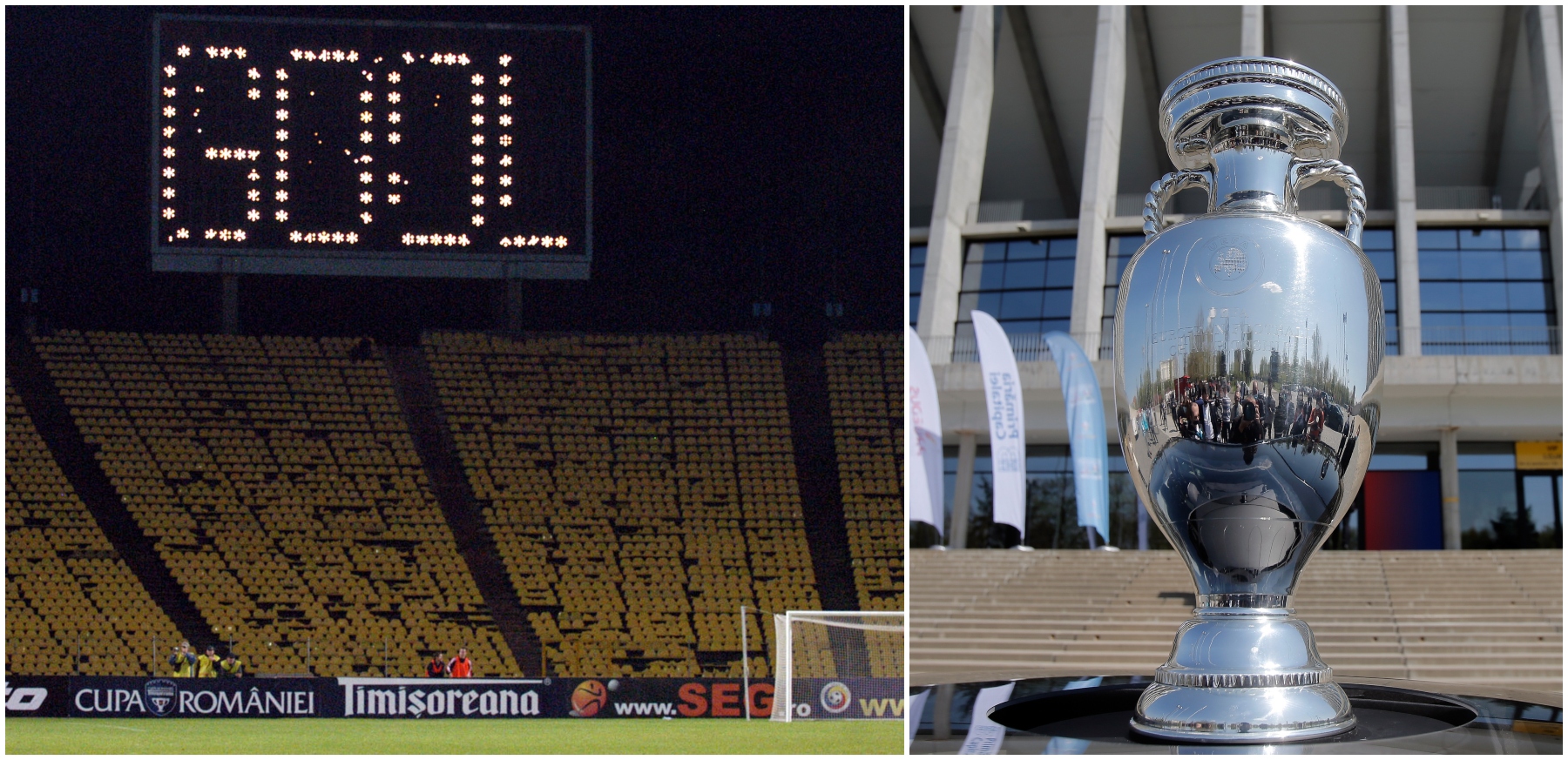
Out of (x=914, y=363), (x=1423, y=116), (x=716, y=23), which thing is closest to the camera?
(x=716, y=23)

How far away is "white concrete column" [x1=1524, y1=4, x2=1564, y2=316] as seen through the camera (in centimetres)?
1922

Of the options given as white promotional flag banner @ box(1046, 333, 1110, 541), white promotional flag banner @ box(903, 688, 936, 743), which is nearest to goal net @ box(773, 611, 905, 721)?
white promotional flag banner @ box(1046, 333, 1110, 541)

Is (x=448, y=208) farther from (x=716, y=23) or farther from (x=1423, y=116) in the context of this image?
(x=1423, y=116)

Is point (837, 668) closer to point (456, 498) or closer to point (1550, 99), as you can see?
point (456, 498)

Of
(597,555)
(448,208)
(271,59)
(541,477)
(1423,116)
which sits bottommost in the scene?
(597,555)

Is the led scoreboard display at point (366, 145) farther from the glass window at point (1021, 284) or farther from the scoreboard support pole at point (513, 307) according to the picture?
the glass window at point (1021, 284)

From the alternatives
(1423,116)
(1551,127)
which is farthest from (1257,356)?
(1423,116)

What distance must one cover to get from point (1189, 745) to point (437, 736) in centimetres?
914

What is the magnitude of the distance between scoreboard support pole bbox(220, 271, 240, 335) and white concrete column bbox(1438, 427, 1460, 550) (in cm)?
1738

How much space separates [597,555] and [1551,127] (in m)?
16.6

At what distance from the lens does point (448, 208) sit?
9.89 m

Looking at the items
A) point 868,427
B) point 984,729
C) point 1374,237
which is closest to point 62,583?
point 868,427

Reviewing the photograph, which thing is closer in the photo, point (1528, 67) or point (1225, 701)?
point (1225, 701)

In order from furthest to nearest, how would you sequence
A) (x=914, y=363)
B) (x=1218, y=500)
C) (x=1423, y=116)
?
1. (x=1423, y=116)
2. (x=914, y=363)
3. (x=1218, y=500)
